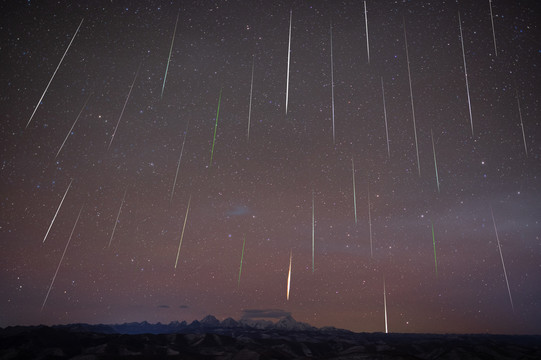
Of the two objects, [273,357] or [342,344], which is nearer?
[273,357]

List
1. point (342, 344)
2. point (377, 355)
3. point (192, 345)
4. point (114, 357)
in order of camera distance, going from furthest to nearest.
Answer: point (342, 344) → point (192, 345) → point (114, 357) → point (377, 355)

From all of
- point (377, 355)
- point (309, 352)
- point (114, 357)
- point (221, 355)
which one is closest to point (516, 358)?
point (377, 355)

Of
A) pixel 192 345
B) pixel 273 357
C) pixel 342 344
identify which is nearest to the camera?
pixel 273 357

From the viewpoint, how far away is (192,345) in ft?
486

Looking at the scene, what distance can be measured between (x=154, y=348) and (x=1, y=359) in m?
46.8

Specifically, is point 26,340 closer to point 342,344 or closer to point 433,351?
point 342,344

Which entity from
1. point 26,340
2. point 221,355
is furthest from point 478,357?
point 26,340

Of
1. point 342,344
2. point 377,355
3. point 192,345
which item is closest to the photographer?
point 377,355

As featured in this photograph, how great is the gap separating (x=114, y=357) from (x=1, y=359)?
31.9 m

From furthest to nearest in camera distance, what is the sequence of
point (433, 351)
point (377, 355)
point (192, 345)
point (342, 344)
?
point (342, 344) < point (192, 345) < point (433, 351) < point (377, 355)

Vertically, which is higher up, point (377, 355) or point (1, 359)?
point (377, 355)

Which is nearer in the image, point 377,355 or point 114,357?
point 377,355

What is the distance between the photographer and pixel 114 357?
109625mm

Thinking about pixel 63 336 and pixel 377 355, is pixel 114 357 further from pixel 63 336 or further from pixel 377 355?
pixel 377 355
